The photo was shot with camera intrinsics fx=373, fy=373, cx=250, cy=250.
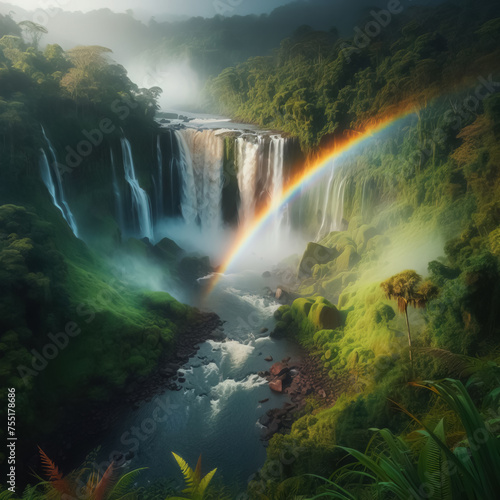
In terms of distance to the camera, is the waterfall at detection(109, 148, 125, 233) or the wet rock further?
the waterfall at detection(109, 148, 125, 233)

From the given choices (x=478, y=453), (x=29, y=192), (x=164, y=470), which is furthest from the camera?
(x=29, y=192)

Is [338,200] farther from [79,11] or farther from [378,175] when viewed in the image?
[79,11]

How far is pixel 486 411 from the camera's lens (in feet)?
20.4

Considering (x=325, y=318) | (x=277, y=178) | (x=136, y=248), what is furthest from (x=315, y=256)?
(x=136, y=248)

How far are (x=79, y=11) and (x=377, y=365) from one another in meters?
111

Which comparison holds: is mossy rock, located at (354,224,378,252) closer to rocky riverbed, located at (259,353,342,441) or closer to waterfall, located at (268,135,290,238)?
rocky riverbed, located at (259,353,342,441)

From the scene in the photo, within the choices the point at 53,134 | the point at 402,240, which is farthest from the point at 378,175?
the point at 53,134

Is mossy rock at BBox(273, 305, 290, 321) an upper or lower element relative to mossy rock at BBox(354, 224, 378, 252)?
lower

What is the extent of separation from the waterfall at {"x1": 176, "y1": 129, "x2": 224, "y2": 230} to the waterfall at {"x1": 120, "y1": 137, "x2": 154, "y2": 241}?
462cm

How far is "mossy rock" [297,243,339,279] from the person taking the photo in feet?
84.6

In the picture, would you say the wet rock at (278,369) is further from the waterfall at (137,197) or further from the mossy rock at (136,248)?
the waterfall at (137,197)

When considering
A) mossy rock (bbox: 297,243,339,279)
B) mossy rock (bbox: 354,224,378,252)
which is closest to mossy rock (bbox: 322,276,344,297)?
mossy rock (bbox: 297,243,339,279)

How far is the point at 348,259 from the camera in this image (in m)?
23.8

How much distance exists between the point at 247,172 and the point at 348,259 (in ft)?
45.9
